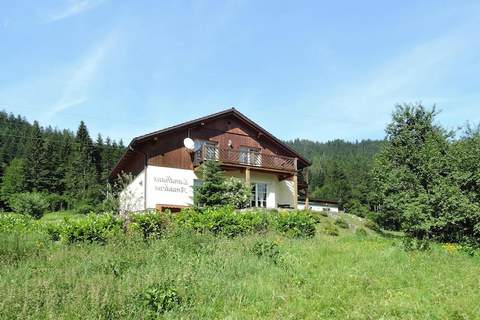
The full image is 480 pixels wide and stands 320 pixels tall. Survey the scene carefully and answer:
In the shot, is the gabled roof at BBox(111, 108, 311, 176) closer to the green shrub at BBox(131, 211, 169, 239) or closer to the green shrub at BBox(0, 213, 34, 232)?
the green shrub at BBox(0, 213, 34, 232)

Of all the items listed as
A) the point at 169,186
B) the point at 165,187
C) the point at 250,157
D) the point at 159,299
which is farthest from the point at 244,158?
the point at 159,299

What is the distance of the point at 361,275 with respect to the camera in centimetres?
797

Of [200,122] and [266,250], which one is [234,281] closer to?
[266,250]

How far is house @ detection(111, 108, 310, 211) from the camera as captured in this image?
26.9 m

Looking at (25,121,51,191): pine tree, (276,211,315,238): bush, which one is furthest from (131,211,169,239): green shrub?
(25,121,51,191): pine tree

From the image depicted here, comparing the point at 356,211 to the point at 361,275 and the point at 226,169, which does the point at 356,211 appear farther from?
the point at 361,275

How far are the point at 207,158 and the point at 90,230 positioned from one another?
→ 15.2 meters

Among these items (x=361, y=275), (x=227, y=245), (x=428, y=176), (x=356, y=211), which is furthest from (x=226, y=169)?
(x=356, y=211)

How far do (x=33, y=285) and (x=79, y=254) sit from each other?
8.60ft

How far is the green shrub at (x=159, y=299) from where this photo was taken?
6.54 m

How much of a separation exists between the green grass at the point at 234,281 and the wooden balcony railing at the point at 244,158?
685 inches

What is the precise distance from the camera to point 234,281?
7918mm

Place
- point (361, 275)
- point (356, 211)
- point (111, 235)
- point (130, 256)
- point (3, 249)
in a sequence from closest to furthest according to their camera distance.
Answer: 1. point (361, 275)
2. point (130, 256)
3. point (3, 249)
4. point (111, 235)
5. point (356, 211)

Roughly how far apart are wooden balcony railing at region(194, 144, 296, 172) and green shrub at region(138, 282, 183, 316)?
2015 cm
